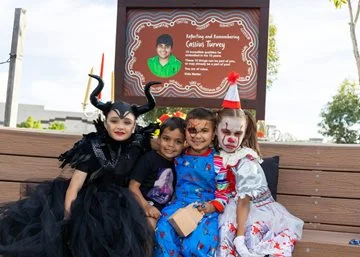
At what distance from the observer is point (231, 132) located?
295cm

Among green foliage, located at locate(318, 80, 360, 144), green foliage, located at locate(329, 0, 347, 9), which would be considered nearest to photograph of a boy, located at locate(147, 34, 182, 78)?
green foliage, located at locate(329, 0, 347, 9)

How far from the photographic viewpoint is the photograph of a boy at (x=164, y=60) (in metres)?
4.53

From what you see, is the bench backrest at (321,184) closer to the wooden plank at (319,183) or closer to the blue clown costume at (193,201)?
the wooden plank at (319,183)

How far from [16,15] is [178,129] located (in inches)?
264

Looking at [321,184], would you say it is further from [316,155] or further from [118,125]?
[118,125]

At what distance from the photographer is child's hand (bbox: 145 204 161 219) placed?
2.83 meters

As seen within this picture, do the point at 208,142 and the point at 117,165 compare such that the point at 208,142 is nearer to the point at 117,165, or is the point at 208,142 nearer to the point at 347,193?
the point at 117,165

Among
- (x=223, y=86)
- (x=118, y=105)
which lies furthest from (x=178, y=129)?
(x=223, y=86)

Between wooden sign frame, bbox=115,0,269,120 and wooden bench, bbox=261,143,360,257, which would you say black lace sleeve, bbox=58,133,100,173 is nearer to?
wooden bench, bbox=261,143,360,257

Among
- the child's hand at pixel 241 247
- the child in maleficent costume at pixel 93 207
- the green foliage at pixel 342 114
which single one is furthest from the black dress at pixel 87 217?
the green foliage at pixel 342 114

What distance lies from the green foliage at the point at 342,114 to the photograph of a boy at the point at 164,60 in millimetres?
21399

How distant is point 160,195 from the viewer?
3.03m

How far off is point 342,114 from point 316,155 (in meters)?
23.3

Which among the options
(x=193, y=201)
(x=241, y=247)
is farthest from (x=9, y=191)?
(x=241, y=247)
